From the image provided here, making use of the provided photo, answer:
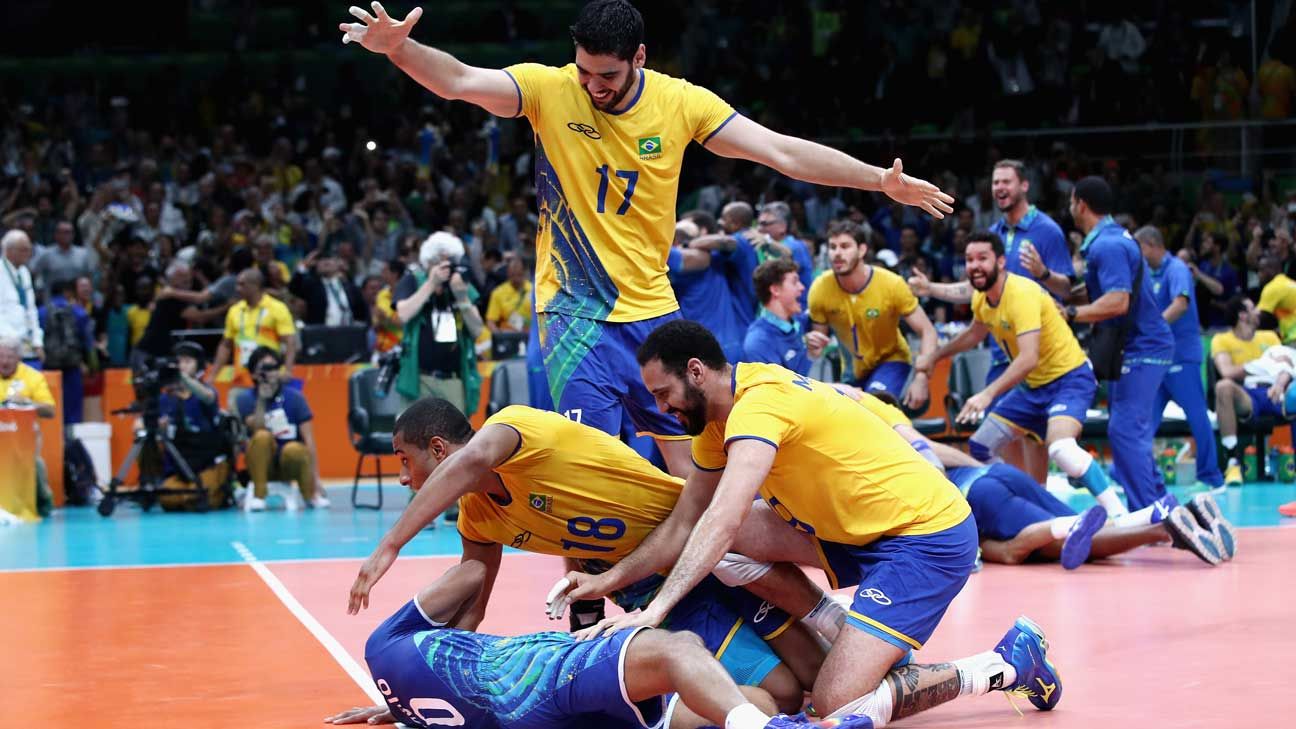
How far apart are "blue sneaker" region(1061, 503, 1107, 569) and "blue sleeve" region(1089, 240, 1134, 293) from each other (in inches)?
89.5

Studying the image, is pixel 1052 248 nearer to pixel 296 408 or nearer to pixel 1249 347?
pixel 1249 347

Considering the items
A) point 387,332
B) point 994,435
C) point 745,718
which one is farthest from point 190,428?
point 745,718

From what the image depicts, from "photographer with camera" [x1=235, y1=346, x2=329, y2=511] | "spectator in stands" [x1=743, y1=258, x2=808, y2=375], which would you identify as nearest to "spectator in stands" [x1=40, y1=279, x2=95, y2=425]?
"photographer with camera" [x1=235, y1=346, x2=329, y2=511]

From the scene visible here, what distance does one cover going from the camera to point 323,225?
738 inches

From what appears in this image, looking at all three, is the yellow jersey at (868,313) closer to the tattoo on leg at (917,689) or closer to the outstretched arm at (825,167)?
the outstretched arm at (825,167)

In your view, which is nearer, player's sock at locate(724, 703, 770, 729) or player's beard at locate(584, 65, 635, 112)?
player's sock at locate(724, 703, 770, 729)

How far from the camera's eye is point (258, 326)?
14648mm

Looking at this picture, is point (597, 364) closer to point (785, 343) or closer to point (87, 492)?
point (785, 343)

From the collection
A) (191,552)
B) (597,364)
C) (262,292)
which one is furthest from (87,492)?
(597,364)

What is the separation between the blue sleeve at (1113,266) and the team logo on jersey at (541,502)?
20.1ft

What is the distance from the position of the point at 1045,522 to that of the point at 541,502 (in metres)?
4.32

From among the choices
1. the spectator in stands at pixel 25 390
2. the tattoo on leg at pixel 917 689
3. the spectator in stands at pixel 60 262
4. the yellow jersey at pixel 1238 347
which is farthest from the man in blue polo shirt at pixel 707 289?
the spectator in stands at pixel 60 262

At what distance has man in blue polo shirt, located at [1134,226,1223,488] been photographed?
13.0 m

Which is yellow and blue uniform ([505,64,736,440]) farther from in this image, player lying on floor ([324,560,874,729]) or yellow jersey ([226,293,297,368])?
yellow jersey ([226,293,297,368])
